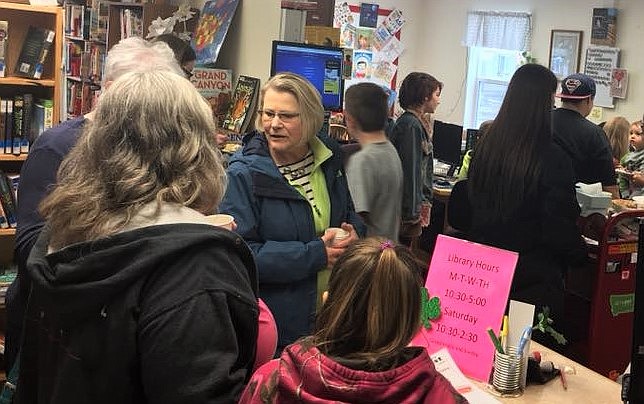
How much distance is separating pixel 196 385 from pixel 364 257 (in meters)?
0.34

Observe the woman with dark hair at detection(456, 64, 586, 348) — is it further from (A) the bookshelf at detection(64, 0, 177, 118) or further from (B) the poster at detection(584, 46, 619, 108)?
(B) the poster at detection(584, 46, 619, 108)

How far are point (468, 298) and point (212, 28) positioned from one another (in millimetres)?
2721

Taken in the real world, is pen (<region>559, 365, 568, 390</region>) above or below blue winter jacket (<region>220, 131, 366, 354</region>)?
below

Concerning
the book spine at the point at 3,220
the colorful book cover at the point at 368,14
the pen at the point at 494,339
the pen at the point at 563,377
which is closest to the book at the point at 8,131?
the book spine at the point at 3,220

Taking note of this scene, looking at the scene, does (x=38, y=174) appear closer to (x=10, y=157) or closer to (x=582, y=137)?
(x=10, y=157)

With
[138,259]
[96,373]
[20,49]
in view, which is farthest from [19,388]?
[20,49]

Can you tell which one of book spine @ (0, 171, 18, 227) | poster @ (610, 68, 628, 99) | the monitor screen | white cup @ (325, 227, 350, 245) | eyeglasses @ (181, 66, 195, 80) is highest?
poster @ (610, 68, 628, 99)

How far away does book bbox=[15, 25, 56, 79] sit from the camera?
3.37 metres

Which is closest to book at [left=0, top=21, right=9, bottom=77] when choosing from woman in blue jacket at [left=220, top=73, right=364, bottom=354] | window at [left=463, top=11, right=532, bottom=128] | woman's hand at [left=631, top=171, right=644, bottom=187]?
woman in blue jacket at [left=220, top=73, right=364, bottom=354]

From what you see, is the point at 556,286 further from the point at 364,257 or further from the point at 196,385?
the point at 196,385

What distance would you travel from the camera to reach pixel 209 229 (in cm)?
123

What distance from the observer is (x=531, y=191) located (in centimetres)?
274

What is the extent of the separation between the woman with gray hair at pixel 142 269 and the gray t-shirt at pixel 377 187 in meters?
1.75

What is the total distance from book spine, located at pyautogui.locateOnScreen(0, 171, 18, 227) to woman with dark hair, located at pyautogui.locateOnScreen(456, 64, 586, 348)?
1991mm
